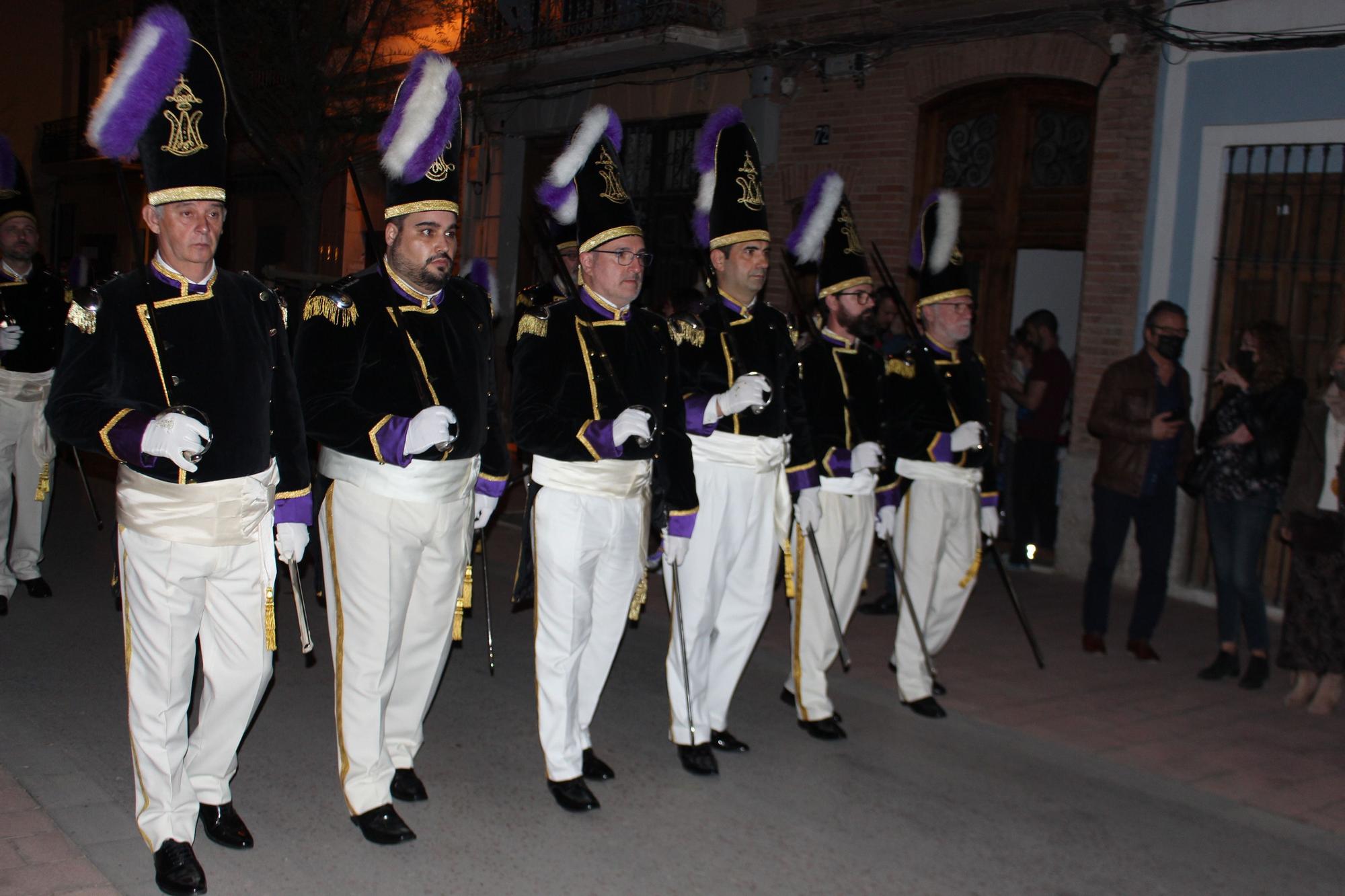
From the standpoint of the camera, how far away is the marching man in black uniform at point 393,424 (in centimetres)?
453

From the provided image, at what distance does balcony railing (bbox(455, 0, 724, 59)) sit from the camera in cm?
1461

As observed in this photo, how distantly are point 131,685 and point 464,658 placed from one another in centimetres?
324

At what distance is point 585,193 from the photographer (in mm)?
5145

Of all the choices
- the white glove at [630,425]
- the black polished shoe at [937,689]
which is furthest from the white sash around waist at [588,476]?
the black polished shoe at [937,689]

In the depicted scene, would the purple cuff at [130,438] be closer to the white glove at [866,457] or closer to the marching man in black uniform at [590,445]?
the marching man in black uniform at [590,445]

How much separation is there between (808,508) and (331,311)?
7.89 feet

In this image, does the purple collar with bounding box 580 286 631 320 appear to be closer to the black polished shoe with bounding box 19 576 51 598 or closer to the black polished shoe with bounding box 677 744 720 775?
the black polished shoe with bounding box 677 744 720 775

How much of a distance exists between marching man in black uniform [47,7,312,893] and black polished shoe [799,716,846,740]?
2781 millimetres

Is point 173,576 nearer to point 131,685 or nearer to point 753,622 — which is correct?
point 131,685

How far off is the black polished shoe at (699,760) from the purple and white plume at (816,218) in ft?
7.89

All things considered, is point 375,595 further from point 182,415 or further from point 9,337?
point 9,337

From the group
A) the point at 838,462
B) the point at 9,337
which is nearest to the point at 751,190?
the point at 838,462

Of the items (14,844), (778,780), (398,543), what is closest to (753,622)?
(778,780)

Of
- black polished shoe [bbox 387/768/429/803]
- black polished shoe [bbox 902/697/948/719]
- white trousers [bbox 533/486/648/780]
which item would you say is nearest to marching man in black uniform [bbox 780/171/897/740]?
black polished shoe [bbox 902/697/948/719]
